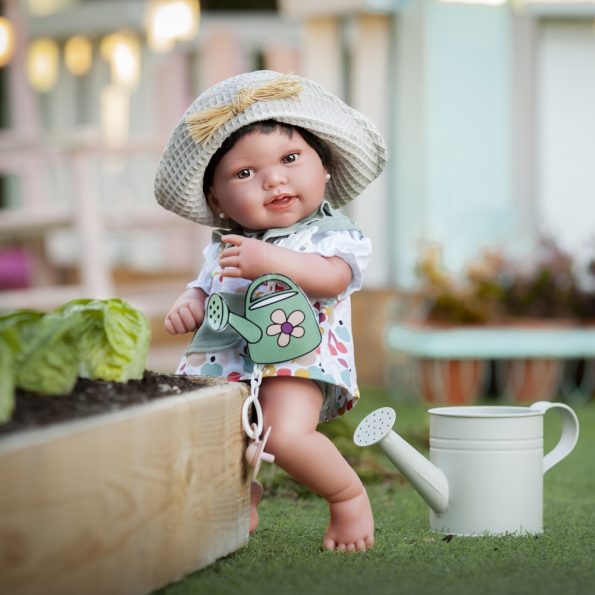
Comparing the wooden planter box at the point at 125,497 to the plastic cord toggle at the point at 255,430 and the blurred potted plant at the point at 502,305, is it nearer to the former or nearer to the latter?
the plastic cord toggle at the point at 255,430

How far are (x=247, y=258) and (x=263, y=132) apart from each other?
0.27 metres

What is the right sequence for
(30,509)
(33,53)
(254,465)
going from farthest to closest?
1. (33,53)
2. (254,465)
3. (30,509)

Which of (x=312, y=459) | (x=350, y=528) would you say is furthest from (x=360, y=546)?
(x=312, y=459)

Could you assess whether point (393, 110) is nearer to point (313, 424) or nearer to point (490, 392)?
point (490, 392)

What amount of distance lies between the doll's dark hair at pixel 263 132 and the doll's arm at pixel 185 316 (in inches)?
9.2

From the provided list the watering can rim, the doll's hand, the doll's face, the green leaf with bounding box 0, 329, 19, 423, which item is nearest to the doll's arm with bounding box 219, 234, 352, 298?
the doll's hand

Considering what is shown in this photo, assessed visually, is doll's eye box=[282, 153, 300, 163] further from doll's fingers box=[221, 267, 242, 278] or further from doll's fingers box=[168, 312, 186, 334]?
doll's fingers box=[168, 312, 186, 334]

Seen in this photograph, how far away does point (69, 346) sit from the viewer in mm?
1891

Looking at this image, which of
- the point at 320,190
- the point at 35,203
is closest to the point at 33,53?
the point at 35,203

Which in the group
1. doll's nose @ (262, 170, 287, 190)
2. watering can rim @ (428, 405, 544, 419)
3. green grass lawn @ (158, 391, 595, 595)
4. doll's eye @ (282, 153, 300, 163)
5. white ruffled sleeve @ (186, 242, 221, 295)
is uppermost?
doll's eye @ (282, 153, 300, 163)

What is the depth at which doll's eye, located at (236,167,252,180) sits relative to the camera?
7.97 feet

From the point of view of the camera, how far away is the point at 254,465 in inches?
91.0

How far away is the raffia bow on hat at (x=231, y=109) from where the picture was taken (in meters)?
2.37

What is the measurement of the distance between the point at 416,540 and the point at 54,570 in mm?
1000
